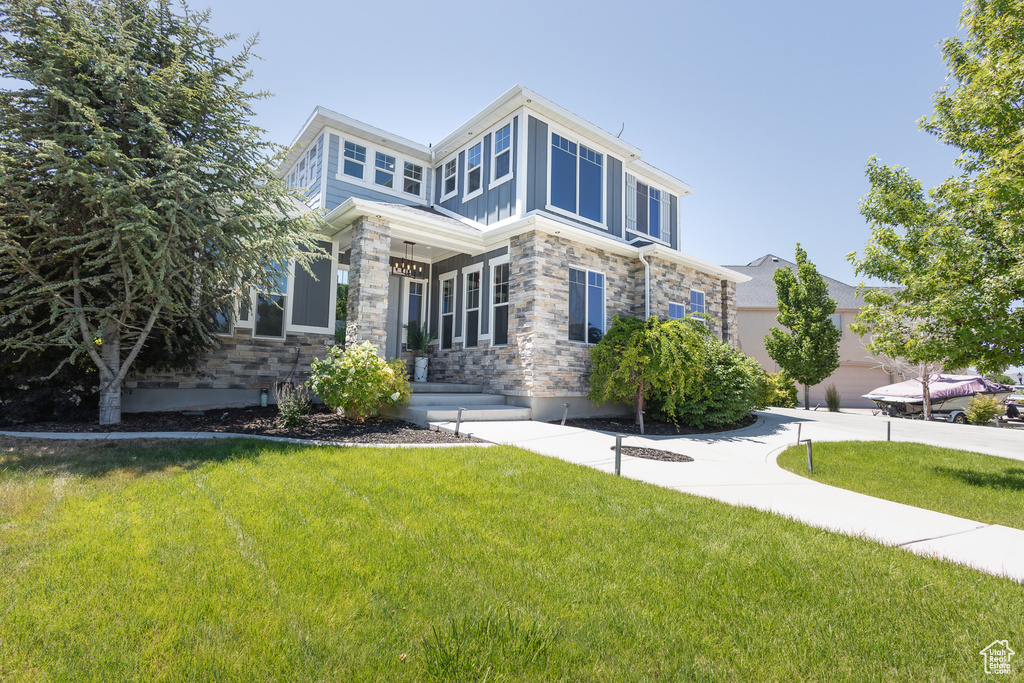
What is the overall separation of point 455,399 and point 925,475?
294 inches

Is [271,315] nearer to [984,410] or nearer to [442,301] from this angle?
[442,301]

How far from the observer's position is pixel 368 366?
7762 mm

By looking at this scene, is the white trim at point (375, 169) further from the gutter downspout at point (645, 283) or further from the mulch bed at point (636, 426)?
the mulch bed at point (636, 426)

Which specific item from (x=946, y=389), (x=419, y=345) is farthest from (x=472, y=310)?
(x=946, y=389)

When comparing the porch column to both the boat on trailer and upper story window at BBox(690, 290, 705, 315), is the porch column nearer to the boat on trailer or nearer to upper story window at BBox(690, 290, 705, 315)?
upper story window at BBox(690, 290, 705, 315)

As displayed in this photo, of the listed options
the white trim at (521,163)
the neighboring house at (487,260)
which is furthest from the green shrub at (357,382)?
the white trim at (521,163)

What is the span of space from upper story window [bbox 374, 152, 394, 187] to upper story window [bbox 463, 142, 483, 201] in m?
2.37

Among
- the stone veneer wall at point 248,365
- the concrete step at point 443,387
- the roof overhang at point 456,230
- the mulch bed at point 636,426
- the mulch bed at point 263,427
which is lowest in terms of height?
the mulch bed at point 636,426

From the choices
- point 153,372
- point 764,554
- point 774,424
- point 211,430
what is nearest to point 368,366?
point 211,430

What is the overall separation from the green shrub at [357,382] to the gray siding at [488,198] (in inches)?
195

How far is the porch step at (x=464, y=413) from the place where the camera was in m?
7.95

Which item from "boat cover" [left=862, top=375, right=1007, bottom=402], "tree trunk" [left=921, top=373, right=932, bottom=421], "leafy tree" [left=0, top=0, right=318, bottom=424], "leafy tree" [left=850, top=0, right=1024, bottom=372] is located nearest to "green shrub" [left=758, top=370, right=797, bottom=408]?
"boat cover" [left=862, top=375, right=1007, bottom=402]

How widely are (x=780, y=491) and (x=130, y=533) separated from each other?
556 centimetres

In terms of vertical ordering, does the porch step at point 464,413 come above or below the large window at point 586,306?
below
